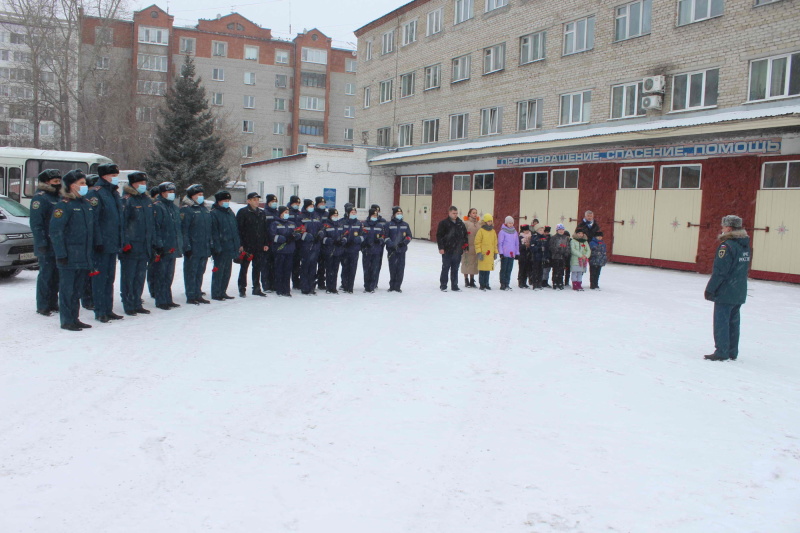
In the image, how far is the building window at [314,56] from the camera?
62.3 metres

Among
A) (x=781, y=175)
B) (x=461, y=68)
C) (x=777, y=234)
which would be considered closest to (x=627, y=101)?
(x=781, y=175)

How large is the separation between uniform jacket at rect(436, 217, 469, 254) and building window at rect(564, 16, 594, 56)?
1295 centimetres

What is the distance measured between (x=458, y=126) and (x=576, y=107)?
7711 mm

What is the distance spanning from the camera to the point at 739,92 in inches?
729

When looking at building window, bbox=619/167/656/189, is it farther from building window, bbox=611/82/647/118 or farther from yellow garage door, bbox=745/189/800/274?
yellow garage door, bbox=745/189/800/274

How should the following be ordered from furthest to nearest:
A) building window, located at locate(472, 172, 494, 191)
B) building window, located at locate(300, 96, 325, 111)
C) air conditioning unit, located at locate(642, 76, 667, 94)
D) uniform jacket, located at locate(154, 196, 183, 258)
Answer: building window, located at locate(300, 96, 325, 111)
building window, located at locate(472, 172, 494, 191)
air conditioning unit, located at locate(642, 76, 667, 94)
uniform jacket, located at locate(154, 196, 183, 258)

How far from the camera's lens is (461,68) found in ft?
102

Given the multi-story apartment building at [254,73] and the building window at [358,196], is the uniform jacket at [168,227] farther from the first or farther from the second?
the multi-story apartment building at [254,73]

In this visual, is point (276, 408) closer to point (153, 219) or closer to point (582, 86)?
point (153, 219)

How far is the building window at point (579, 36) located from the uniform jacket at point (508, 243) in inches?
481

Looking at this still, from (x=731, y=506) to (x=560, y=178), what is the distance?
819 inches

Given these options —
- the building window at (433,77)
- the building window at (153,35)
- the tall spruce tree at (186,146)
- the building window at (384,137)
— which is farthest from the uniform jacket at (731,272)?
the building window at (153,35)

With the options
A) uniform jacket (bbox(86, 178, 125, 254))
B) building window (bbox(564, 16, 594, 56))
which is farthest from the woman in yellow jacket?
building window (bbox(564, 16, 594, 56))

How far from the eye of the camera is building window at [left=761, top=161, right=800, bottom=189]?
16766 mm
